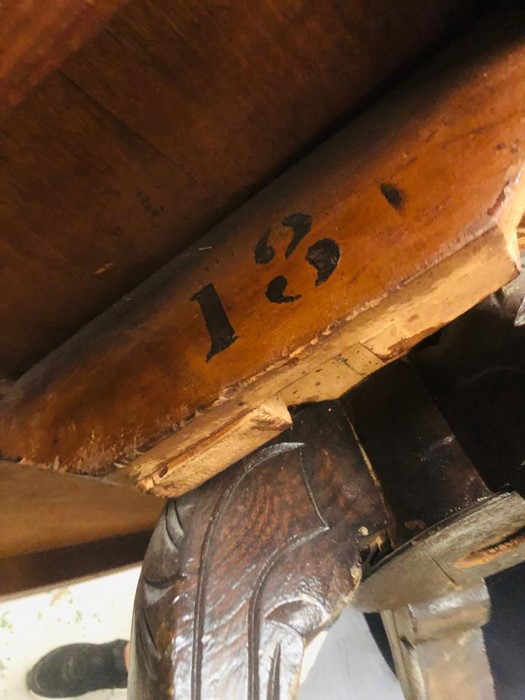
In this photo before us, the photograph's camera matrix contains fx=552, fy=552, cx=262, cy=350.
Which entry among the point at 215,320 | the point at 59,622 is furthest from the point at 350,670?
the point at 215,320

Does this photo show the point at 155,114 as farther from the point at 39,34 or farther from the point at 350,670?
the point at 350,670

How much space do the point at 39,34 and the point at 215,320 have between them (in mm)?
254

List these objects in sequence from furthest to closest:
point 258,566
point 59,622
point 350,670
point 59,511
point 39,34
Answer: point 59,622
point 350,670
point 59,511
point 258,566
point 39,34

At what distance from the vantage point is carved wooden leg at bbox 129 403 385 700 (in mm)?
591

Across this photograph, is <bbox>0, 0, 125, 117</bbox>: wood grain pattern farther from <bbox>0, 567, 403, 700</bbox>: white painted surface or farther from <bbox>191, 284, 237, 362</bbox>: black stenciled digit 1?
<bbox>0, 567, 403, 700</bbox>: white painted surface

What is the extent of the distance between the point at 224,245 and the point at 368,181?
158 millimetres

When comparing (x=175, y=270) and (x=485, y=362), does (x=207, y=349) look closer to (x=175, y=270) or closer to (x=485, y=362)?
(x=175, y=270)

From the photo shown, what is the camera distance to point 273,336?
47cm

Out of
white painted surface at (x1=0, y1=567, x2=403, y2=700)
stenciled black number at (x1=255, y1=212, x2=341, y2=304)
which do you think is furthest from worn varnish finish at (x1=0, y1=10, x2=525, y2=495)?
white painted surface at (x1=0, y1=567, x2=403, y2=700)

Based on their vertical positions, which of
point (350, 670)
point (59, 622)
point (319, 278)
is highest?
point (59, 622)

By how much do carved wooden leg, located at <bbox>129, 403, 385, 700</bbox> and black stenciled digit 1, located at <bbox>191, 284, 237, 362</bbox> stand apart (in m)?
0.24

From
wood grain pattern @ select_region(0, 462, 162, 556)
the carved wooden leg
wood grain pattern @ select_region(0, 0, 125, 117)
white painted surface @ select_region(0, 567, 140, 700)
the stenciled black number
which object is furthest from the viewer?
white painted surface @ select_region(0, 567, 140, 700)

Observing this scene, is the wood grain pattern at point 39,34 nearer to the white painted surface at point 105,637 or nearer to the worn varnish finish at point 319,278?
the worn varnish finish at point 319,278

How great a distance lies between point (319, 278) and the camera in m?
0.46
